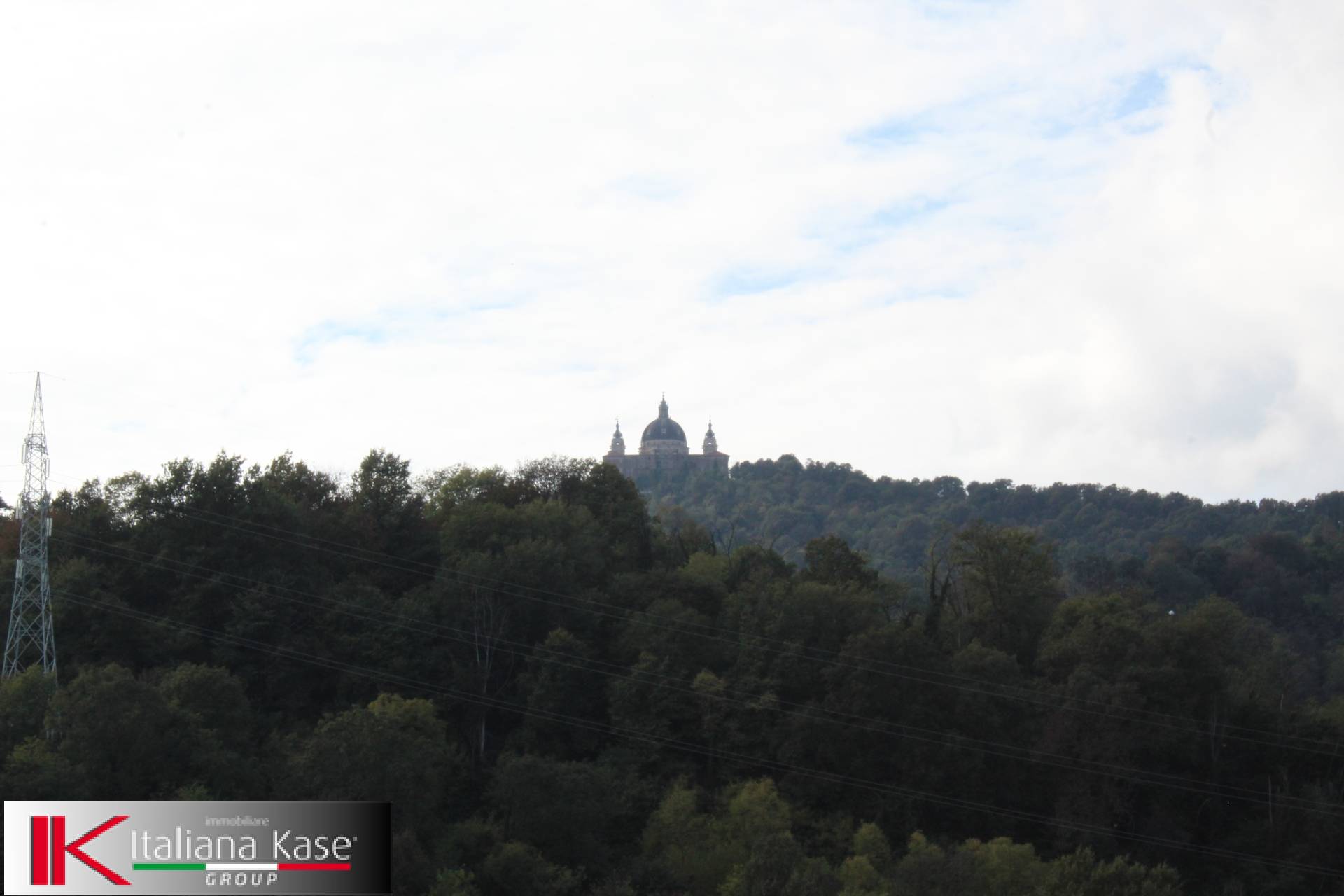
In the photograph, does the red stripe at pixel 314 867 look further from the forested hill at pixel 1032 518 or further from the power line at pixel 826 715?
the forested hill at pixel 1032 518

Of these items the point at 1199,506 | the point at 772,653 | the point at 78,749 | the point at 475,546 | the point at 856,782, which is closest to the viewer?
the point at 78,749

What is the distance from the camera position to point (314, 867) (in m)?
27.6

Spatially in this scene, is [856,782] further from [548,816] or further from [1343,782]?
[1343,782]

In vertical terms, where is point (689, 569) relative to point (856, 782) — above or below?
above

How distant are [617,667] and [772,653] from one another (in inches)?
254

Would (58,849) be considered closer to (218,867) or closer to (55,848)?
(55,848)

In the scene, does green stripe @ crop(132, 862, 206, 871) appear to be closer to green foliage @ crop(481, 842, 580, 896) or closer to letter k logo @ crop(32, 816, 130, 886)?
letter k logo @ crop(32, 816, 130, 886)

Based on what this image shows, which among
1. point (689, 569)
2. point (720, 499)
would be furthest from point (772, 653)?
point (720, 499)

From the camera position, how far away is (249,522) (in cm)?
6056

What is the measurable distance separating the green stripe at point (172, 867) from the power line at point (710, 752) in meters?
29.3

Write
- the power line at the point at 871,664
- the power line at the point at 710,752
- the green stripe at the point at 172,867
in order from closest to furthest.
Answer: the green stripe at the point at 172,867 → the power line at the point at 710,752 → the power line at the point at 871,664

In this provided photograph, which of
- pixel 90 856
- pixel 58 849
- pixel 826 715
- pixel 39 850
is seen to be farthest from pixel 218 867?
pixel 826 715

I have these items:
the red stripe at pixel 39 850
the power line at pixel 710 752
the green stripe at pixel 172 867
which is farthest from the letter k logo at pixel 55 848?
the power line at pixel 710 752

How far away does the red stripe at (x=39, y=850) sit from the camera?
2827 centimetres
